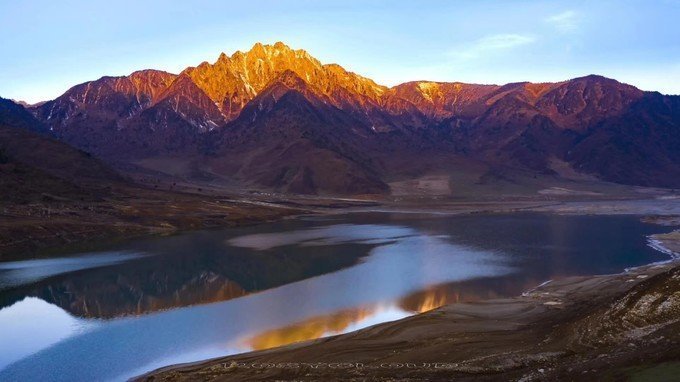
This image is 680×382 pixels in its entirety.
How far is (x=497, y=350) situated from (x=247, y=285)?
4788 centimetres

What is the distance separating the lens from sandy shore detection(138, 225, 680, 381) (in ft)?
95.9

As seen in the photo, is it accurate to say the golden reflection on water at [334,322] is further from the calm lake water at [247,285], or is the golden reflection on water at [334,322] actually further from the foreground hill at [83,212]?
the foreground hill at [83,212]

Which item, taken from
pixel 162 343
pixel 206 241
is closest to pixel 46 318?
pixel 162 343

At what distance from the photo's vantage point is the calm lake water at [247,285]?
48750 millimetres

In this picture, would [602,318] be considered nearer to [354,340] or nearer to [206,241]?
[354,340]

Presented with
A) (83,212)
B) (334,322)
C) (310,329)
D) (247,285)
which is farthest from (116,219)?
(310,329)

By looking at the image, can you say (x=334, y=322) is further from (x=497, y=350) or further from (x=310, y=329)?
(x=497, y=350)

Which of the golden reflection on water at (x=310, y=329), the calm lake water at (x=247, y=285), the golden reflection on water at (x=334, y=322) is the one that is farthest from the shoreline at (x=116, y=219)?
the golden reflection on water at (x=334, y=322)

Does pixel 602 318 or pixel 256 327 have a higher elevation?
pixel 602 318

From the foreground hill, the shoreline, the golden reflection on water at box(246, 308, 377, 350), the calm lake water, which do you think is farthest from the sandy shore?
the foreground hill

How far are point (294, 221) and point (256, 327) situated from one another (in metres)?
119

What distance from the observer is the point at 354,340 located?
43.7 meters

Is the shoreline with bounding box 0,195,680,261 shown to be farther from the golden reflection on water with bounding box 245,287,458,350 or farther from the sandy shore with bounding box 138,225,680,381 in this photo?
the sandy shore with bounding box 138,225,680,381

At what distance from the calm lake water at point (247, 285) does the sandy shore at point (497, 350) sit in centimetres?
712
